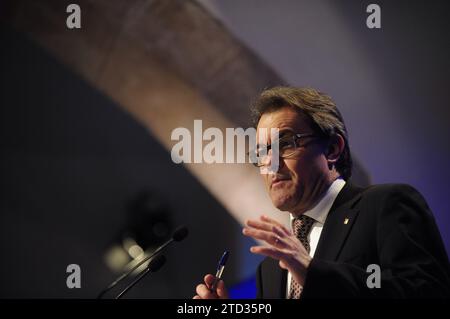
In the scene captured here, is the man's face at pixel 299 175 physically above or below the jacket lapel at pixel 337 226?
above

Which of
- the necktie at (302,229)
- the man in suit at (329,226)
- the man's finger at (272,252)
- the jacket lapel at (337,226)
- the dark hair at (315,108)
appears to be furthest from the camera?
the dark hair at (315,108)

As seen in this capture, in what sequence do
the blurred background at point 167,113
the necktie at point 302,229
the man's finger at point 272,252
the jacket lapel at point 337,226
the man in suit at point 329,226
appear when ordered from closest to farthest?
the man's finger at point 272,252
the man in suit at point 329,226
the jacket lapel at point 337,226
the necktie at point 302,229
the blurred background at point 167,113

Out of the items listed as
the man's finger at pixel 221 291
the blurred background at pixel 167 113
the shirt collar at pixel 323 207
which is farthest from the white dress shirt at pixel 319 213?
the blurred background at pixel 167 113

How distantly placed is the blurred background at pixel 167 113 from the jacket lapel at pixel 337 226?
0.77 metres

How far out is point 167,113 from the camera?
2945 mm

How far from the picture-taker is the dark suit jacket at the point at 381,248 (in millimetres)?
1657

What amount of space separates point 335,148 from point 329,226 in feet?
1.37

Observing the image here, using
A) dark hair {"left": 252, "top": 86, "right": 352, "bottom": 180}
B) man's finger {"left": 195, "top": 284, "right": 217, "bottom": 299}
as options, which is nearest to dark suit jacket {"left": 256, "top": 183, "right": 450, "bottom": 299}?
dark hair {"left": 252, "top": 86, "right": 352, "bottom": 180}

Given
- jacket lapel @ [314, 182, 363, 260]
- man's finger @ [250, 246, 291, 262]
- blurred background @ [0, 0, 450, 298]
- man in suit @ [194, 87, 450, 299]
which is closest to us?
man's finger @ [250, 246, 291, 262]

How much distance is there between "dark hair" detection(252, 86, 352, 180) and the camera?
2211 millimetres

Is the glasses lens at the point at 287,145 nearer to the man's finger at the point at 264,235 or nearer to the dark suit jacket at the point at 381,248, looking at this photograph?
the dark suit jacket at the point at 381,248

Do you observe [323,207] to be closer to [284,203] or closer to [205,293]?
[284,203]

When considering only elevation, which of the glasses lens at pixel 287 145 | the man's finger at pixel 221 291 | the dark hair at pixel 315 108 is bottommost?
the man's finger at pixel 221 291

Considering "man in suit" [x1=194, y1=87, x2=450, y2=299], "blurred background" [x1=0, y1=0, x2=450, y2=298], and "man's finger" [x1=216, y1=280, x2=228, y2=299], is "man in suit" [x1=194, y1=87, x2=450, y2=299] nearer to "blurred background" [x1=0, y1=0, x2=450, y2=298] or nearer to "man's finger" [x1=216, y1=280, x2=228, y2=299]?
"man's finger" [x1=216, y1=280, x2=228, y2=299]
